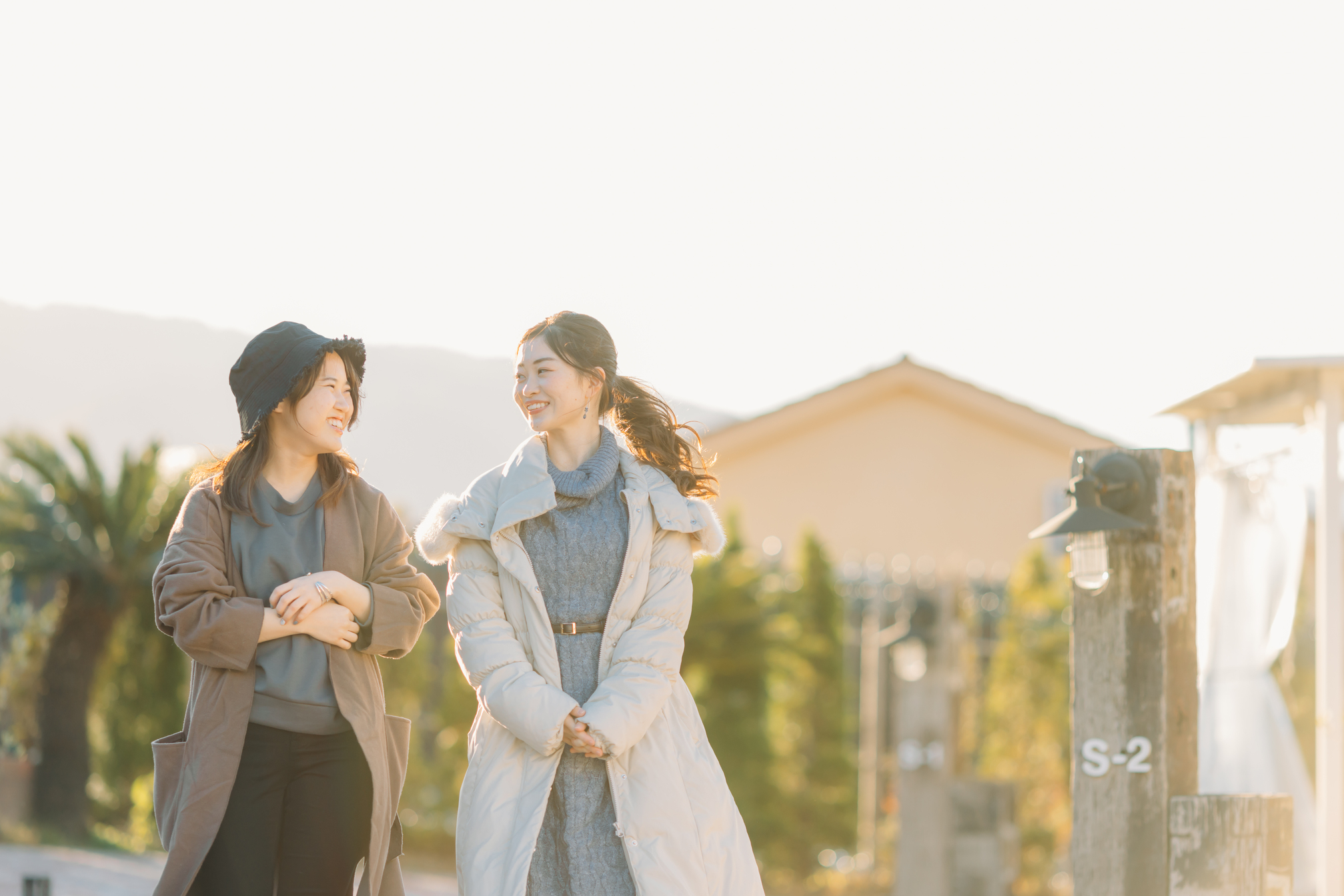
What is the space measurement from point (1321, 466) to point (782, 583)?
677 centimetres

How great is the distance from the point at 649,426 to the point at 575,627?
60cm

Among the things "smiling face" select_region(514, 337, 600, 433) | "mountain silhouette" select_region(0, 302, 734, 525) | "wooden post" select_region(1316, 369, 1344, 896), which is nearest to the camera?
"smiling face" select_region(514, 337, 600, 433)

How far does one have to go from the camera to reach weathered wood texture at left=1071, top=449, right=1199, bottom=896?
4.25m

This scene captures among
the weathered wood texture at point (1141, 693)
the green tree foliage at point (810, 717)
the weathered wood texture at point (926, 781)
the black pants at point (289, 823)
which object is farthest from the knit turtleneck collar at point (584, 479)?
the green tree foliage at point (810, 717)

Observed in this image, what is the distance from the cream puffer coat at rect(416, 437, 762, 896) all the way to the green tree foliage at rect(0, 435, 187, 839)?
31.3 ft

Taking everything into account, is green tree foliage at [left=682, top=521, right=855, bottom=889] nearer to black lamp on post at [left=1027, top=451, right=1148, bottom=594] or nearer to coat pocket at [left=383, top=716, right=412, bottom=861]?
black lamp on post at [left=1027, top=451, right=1148, bottom=594]

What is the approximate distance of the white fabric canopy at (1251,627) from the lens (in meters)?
6.67

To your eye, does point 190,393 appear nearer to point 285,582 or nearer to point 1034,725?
point 1034,725

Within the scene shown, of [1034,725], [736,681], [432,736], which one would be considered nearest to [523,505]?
[736,681]

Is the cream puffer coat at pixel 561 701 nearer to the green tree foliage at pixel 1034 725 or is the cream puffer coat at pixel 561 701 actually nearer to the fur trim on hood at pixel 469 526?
the fur trim on hood at pixel 469 526

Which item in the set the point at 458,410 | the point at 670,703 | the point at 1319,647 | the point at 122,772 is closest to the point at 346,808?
the point at 670,703

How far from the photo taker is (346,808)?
11.0 feet

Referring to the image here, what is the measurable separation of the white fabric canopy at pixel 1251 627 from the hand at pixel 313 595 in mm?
4479

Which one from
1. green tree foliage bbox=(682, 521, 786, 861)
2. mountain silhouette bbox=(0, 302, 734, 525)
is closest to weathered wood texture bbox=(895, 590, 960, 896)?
green tree foliage bbox=(682, 521, 786, 861)
